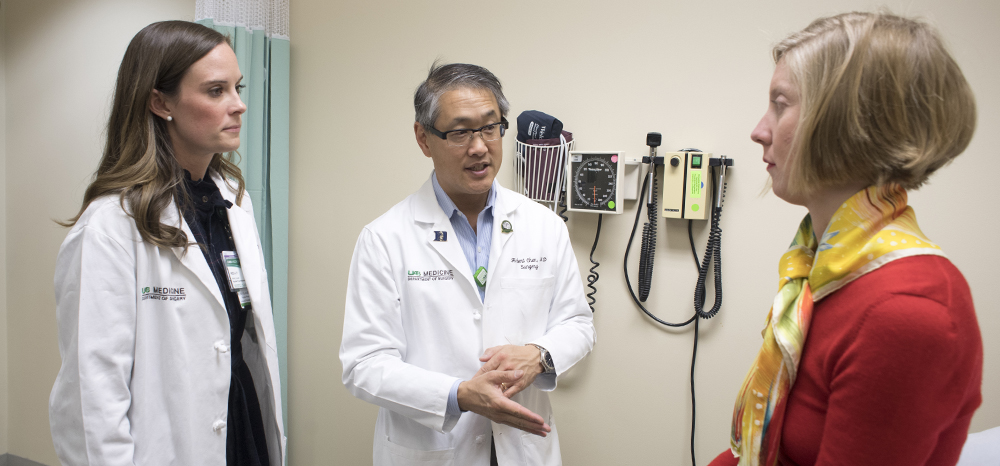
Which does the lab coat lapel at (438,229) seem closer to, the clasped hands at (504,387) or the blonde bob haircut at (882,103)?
the clasped hands at (504,387)

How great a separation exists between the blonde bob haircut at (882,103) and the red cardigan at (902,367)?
0.44ft

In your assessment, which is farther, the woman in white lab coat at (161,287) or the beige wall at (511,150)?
the beige wall at (511,150)

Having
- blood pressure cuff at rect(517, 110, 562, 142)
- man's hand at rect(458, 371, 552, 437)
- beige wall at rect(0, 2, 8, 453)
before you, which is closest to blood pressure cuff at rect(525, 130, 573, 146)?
blood pressure cuff at rect(517, 110, 562, 142)

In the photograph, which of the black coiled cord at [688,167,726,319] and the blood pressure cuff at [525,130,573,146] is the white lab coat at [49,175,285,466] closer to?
the blood pressure cuff at [525,130,573,146]

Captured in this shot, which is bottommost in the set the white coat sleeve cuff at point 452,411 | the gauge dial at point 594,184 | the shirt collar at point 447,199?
the white coat sleeve cuff at point 452,411

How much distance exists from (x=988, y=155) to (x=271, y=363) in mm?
2036

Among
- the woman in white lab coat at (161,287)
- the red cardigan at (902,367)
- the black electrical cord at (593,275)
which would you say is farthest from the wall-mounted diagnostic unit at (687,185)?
the woman in white lab coat at (161,287)

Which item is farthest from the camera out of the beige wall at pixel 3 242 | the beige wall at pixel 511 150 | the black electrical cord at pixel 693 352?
the beige wall at pixel 3 242

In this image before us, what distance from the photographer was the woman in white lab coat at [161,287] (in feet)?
3.80

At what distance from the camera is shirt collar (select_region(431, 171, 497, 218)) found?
153 cm

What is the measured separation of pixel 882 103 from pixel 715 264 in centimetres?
118

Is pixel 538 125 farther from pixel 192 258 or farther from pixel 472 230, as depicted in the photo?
pixel 192 258

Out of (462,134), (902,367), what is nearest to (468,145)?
(462,134)

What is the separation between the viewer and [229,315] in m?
1.38
